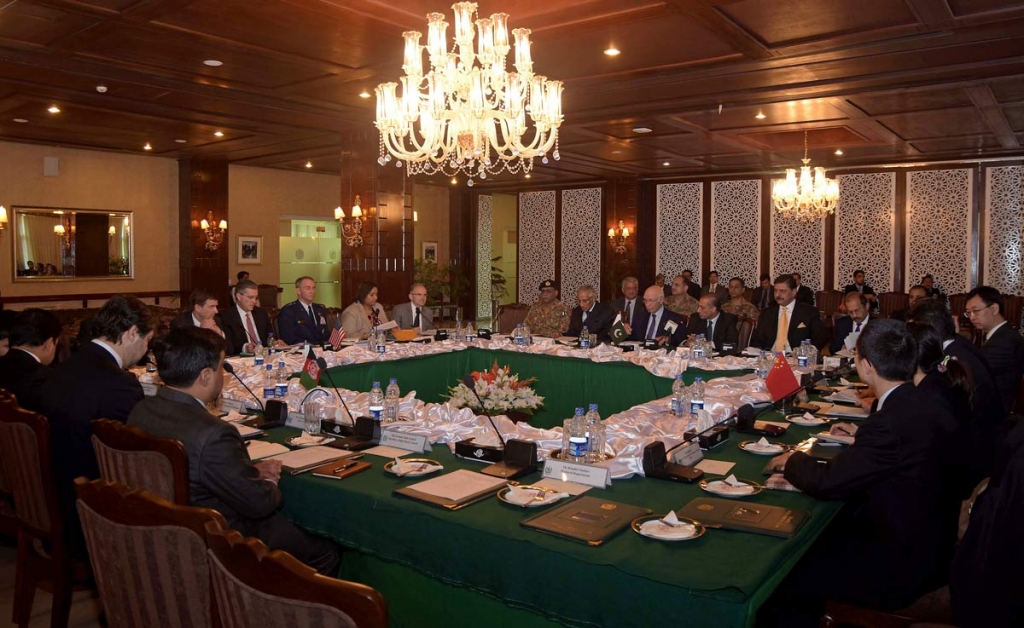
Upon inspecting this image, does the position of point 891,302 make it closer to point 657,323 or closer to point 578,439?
point 657,323

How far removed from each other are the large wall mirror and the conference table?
11.5 metres

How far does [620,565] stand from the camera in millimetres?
1953

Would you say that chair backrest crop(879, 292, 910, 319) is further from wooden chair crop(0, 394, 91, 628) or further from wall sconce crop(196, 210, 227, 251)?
wooden chair crop(0, 394, 91, 628)

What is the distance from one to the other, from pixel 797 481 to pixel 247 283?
5113mm

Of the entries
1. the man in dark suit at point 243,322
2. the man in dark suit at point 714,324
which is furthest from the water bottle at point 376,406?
the man in dark suit at point 714,324

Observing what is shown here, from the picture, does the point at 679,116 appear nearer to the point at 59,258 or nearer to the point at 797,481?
the point at 797,481

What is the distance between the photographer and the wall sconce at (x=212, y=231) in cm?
1352

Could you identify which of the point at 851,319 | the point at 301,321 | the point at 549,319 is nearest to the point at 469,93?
the point at 301,321

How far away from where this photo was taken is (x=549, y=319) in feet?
27.9

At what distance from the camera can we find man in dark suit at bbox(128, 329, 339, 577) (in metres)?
2.33

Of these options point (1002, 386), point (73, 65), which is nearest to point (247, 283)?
point (73, 65)

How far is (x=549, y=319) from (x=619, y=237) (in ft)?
23.3

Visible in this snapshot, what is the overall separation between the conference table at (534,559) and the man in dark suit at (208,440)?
21 cm

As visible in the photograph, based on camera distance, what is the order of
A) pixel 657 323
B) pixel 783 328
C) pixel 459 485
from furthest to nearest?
pixel 657 323 < pixel 783 328 < pixel 459 485
